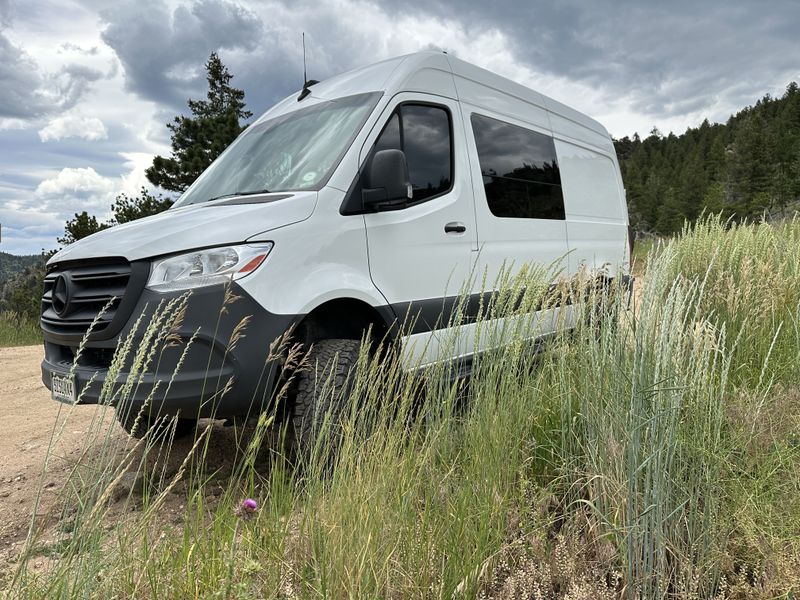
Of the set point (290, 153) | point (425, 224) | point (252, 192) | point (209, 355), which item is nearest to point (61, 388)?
point (209, 355)

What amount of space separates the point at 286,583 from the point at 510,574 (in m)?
0.70

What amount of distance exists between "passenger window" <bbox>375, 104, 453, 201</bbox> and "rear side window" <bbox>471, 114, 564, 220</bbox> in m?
0.40

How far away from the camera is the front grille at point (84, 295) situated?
103 inches

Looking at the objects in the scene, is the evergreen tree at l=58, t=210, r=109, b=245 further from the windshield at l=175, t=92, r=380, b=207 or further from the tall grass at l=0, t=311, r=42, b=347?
the windshield at l=175, t=92, r=380, b=207

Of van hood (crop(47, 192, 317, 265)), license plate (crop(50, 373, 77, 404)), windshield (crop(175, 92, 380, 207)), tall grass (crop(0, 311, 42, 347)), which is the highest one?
windshield (crop(175, 92, 380, 207))

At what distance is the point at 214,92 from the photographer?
102ft

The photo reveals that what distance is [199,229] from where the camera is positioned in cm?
259

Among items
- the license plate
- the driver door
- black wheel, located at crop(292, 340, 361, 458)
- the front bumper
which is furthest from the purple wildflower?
the driver door

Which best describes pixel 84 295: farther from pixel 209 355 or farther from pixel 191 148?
pixel 191 148

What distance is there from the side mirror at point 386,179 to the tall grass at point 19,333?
995 cm

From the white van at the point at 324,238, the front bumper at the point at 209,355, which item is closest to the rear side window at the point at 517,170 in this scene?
the white van at the point at 324,238

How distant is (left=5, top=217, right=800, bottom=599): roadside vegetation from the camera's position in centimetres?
158

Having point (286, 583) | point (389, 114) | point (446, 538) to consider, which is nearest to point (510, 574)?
point (446, 538)

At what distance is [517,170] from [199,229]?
112 inches
